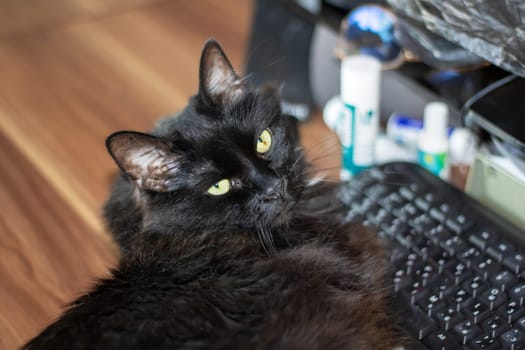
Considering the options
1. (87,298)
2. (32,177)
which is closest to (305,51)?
(32,177)

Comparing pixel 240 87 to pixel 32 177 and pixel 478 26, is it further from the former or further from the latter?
pixel 32 177

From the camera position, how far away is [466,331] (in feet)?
3.13

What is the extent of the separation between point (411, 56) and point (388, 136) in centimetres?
19

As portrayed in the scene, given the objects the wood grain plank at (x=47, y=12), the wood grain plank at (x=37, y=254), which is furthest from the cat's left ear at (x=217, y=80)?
the wood grain plank at (x=47, y=12)

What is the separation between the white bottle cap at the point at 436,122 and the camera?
1.28m

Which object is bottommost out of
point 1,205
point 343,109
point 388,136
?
point 388,136

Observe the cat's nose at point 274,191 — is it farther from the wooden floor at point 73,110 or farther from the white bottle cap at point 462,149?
the white bottle cap at point 462,149

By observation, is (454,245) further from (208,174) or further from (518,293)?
(208,174)

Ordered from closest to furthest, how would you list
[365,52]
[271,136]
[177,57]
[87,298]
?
[87,298] → [271,136] → [365,52] → [177,57]

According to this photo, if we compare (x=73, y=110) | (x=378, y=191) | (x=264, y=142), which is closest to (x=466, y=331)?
(x=378, y=191)

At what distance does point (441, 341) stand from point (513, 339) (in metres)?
0.10

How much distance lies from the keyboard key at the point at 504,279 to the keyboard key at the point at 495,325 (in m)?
0.06

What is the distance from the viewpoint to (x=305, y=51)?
5.18 ft

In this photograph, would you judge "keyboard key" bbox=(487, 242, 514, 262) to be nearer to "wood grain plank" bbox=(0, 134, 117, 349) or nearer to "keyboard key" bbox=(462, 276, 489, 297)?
"keyboard key" bbox=(462, 276, 489, 297)
